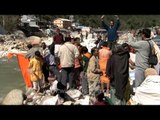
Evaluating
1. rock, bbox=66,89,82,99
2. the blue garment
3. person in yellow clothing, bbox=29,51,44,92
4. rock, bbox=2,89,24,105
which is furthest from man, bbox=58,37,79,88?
the blue garment

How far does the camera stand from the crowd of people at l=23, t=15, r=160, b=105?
6.48 metres

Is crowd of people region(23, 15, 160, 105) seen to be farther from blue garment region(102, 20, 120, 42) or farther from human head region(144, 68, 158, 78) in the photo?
human head region(144, 68, 158, 78)

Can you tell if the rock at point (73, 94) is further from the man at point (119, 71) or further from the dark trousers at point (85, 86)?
the man at point (119, 71)

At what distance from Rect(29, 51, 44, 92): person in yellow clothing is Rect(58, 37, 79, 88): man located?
57 centimetres

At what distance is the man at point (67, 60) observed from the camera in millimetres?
8195

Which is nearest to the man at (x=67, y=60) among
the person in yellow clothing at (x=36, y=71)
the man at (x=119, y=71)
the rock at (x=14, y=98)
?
the person in yellow clothing at (x=36, y=71)

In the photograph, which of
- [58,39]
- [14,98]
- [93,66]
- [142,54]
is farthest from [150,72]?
[58,39]

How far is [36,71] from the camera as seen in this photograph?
28.6 feet

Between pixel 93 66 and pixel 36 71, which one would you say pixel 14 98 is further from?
pixel 93 66

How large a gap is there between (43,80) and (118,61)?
2998mm
